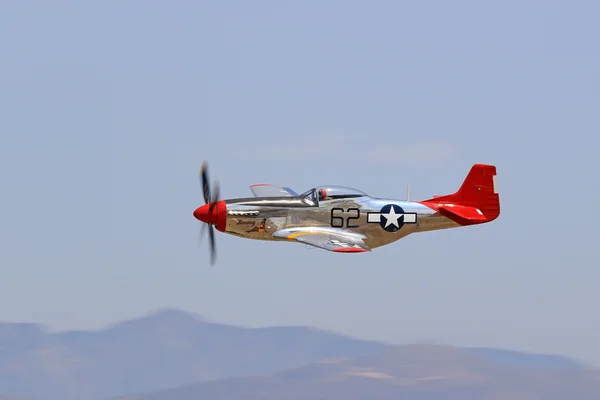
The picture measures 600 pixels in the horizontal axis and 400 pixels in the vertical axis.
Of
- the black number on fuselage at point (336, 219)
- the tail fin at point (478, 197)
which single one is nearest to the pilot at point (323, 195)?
the black number on fuselage at point (336, 219)

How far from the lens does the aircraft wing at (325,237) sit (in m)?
48.7

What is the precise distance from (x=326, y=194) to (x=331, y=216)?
3.15ft

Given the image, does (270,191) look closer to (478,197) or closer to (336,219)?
(336,219)

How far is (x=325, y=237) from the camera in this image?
163ft

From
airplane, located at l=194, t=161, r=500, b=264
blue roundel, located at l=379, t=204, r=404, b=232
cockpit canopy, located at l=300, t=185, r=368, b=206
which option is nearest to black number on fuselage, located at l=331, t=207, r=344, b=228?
airplane, located at l=194, t=161, r=500, b=264

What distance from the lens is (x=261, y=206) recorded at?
50656 mm

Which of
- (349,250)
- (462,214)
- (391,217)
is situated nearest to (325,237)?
(349,250)

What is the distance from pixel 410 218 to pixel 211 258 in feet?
28.3

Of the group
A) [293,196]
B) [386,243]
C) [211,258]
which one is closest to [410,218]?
[386,243]

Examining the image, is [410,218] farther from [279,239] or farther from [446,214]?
[279,239]

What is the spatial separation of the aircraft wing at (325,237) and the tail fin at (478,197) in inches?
187

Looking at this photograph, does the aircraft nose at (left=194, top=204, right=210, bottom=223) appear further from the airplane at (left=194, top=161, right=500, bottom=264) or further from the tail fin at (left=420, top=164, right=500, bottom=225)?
the tail fin at (left=420, top=164, right=500, bottom=225)

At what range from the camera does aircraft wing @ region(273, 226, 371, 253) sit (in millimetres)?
48719

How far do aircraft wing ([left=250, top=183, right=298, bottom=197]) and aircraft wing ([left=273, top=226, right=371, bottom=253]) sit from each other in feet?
14.6
